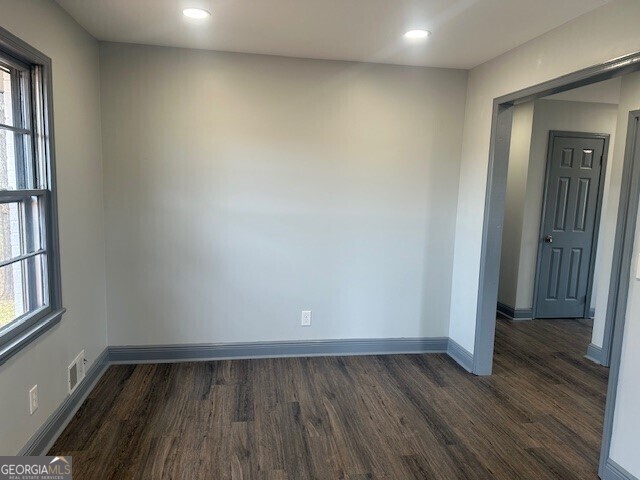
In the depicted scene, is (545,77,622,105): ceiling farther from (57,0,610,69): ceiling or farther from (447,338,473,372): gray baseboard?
(447,338,473,372): gray baseboard

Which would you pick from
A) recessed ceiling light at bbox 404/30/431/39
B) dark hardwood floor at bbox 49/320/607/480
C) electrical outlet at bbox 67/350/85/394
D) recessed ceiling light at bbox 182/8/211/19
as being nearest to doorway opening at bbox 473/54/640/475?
dark hardwood floor at bbox 49/320/607/480

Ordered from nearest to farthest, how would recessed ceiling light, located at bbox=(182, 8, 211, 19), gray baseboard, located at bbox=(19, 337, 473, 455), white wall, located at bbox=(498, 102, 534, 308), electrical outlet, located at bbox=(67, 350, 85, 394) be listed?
recessed ceiling light, located at bbox=(182, 8, 211, 19) < electrical outlet, located at bbox=(67, 350, 85, 394) < gray baseboard, located at bbox=(19, 337, 473, 455) < white wall, located at bbox=(498, 102, 534, 308)

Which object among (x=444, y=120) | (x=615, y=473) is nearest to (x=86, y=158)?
(x=444, y=120)

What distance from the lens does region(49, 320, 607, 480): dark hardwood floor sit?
2.27 meters

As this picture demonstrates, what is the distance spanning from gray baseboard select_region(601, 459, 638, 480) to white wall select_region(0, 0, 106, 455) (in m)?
2.91

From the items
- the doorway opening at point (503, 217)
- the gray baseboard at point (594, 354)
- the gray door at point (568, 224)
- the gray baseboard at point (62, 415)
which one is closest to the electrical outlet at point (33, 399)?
the gray baseboard at point (62, 415)

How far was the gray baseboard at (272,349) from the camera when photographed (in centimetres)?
343

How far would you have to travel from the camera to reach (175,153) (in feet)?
10.7

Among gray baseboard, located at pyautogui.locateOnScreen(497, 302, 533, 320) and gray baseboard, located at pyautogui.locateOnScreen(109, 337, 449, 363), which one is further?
gray baseboard, located at pyautogui.locateOnScreen(497, 302, 533, 320)

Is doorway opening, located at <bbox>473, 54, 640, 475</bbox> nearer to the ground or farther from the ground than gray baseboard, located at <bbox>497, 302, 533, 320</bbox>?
farther from the ground

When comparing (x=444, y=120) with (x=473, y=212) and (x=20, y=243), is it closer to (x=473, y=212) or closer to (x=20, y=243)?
(x=473, y=212)

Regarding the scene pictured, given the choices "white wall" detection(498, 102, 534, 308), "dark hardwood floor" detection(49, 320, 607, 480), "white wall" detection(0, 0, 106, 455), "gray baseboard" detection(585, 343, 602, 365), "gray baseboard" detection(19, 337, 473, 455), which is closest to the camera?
"white wall" detection(0, 0, 106, 455)

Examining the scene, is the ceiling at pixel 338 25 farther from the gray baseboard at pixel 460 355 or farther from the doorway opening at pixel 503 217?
the gray baseboard at pixel 460 355

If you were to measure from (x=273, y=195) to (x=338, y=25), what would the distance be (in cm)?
135
